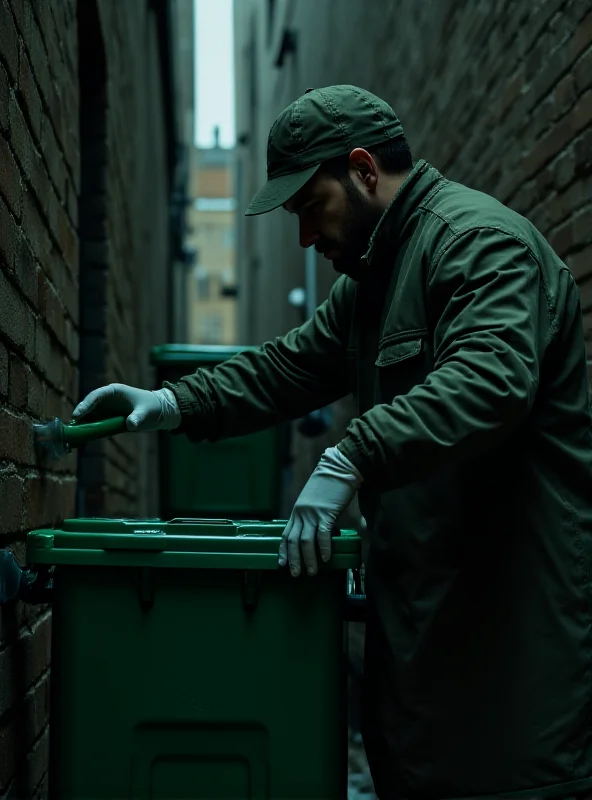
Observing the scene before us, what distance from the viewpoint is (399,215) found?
91.0 inches

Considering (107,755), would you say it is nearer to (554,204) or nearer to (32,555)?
(32,555)

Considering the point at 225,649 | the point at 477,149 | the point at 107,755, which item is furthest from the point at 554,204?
the point at 107,755

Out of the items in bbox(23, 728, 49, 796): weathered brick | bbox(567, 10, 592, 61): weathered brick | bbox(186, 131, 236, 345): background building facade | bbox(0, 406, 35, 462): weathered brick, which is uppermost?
bbox(186, 131, 236, 345): background building facade

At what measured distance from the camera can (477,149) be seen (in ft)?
13.5

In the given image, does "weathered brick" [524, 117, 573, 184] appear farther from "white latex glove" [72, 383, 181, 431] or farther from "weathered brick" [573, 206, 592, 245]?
"white latex glove" [72, 383, 181, 431]

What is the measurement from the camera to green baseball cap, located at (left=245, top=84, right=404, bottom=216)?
2.35 metres

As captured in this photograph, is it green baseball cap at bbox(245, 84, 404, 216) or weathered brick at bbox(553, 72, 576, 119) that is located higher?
weathered brick at bbox(553, 72, 576, 119)

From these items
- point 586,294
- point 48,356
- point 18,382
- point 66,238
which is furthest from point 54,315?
point 586,294

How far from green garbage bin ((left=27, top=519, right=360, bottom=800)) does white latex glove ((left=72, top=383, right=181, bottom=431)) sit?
1.75 feet

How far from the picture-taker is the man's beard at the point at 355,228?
7.84 feet

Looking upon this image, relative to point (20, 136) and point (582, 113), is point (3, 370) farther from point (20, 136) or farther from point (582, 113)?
point (582, 113)

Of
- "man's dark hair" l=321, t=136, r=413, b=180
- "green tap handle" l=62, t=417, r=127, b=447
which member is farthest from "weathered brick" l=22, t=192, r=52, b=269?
"man's dark hair" l=321, t=136, r=413, b=180

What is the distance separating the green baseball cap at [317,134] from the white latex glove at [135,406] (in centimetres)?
54

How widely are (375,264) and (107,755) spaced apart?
3.95 ft
